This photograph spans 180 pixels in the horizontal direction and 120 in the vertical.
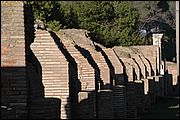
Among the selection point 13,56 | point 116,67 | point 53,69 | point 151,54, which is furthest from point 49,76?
point 151,54

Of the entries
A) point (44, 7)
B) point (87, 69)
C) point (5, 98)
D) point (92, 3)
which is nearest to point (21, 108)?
point (5, 98)

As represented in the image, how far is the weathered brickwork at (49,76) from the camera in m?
8.10

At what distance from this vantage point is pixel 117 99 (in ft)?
55.3

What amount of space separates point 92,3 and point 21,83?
4821 cm

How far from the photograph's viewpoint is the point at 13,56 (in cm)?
810

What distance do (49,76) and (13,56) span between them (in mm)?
3009

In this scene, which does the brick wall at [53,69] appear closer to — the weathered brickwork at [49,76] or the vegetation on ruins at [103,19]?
the weathered brickwork at [49,76]

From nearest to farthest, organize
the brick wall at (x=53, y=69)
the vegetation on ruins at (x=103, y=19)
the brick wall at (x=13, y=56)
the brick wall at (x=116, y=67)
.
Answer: the brick wall at (x=13, y=56)
the brick wall at (x=53, y=69)
the brick wall at (x=116, y=67)
the vegetation on ruins at (x=103, y=19)

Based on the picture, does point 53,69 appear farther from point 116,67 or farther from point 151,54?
point 151,54

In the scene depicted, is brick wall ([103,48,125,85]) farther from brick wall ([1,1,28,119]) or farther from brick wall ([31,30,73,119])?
brick wall ([1,1,28,119])

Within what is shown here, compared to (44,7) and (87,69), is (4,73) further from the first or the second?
(44,7)

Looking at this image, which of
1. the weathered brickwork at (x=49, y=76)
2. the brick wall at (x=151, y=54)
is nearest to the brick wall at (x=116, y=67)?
the weathered brickwork at (x=49, y=76)

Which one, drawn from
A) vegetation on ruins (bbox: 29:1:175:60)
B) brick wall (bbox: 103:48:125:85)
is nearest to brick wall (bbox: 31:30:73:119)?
brick wall (bbox: 103:48:125:85)

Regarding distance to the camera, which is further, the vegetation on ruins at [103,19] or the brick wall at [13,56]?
the vegetation on ruins at [103,19]
